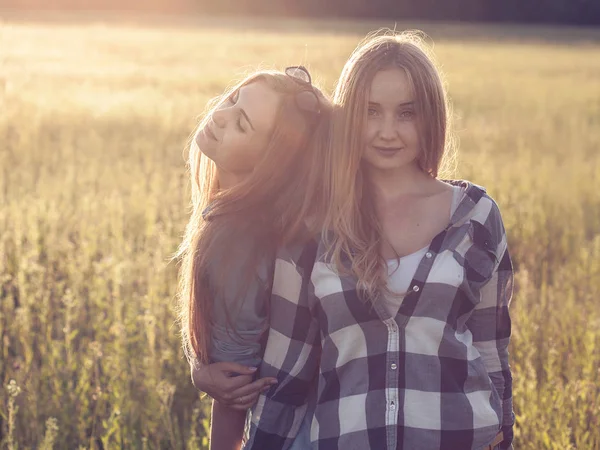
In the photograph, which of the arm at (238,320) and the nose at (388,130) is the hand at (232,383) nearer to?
the arm at (238,320)

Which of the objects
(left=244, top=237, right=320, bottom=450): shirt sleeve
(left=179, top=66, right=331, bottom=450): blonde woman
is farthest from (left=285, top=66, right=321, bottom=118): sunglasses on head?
(left=244, top=237, right=320, bottom=450): shirt sleeve

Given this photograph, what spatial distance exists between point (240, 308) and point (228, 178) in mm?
334

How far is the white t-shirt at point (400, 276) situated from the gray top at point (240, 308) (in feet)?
0.89

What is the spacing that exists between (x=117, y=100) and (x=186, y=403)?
9.29 m

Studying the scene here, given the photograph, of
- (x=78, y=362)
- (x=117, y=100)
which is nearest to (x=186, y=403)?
(x=78, y=362)

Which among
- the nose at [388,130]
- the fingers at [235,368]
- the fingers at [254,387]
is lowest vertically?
the fingers at [254,387]

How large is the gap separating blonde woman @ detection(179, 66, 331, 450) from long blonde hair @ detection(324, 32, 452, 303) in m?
0.06

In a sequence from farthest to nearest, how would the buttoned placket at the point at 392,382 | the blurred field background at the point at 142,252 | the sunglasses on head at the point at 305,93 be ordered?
the blurred field background at the point at 142,252, the sunglasses on head at the point at 305,93, the buttoned placket at the point at 392,382

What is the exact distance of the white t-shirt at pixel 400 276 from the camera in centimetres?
190

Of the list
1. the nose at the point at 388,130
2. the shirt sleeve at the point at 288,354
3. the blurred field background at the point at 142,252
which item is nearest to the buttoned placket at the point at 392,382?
the shirt sleeve at the point at 288,354

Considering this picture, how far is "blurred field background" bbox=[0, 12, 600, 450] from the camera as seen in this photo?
301 cm

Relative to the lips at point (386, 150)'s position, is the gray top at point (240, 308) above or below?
below

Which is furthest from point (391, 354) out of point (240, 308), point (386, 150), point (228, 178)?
point (228, 178)

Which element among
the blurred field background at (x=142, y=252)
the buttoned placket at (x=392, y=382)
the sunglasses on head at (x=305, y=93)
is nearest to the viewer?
the buttoned placket at (x=392, y=382)
